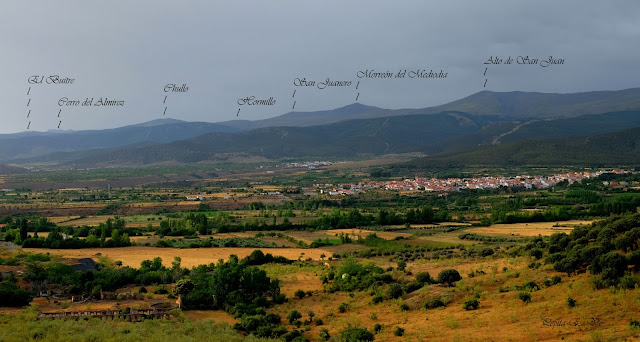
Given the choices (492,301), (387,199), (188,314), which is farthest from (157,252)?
(387,199)

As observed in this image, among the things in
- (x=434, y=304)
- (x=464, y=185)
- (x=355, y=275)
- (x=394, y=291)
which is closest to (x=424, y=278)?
(x=394, y=291)

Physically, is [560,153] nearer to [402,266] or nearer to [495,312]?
[402,266]

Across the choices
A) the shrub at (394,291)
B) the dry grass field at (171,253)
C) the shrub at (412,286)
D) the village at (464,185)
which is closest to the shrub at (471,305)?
the shrub at (394,291)

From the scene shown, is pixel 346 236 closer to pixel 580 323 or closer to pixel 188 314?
pixel 188 314

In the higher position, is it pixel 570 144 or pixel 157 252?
pixel 570 144

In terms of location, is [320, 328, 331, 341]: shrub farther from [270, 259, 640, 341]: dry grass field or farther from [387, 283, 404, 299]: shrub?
[387, 283, 404, 299]: shrub

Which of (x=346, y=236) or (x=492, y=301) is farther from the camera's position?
(x=346, y=236)
